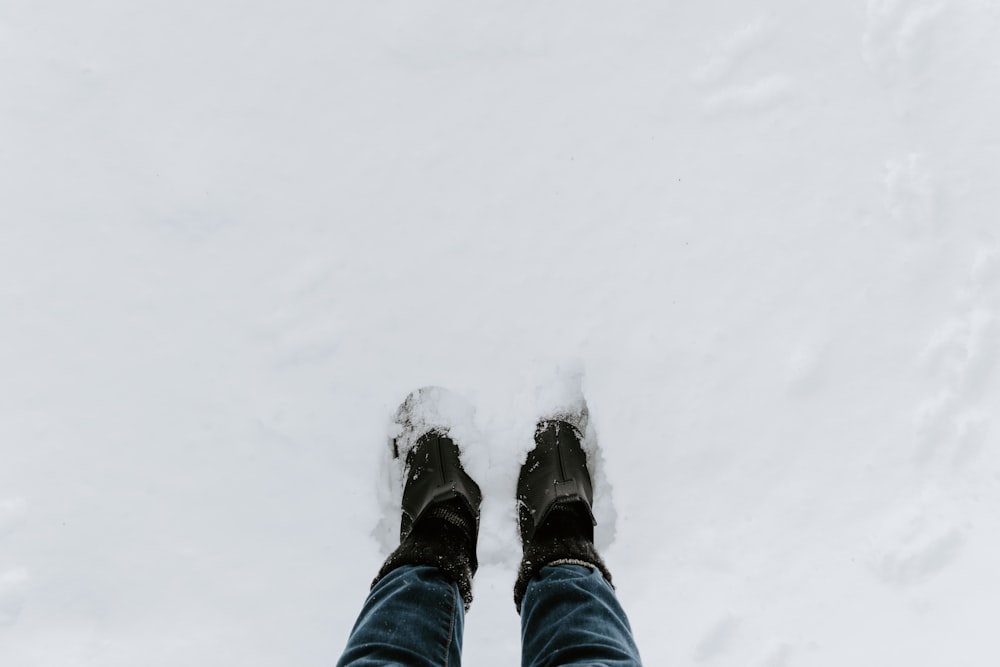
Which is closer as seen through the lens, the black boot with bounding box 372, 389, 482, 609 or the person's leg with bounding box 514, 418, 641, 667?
the person's leg with bounding box 514, 418, 641, 667

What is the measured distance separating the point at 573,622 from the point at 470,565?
331 mm

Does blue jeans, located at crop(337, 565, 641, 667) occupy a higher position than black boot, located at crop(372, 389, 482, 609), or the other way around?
black boot, located at crop(372, 389, 482, 609)

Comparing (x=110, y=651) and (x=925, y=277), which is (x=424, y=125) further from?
(x=110, y=651)

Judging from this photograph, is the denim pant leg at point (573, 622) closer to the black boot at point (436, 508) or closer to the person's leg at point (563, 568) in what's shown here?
the person's leg at point (563, 568)

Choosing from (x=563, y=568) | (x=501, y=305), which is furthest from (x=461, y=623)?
(x=501, y=305)

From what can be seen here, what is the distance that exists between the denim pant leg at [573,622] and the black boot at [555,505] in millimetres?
38

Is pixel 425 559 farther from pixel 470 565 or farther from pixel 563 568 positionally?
pixel 563 568

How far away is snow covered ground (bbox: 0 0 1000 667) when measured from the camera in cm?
161

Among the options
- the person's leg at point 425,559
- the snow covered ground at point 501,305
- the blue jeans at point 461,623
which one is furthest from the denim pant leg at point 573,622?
the snow covered ground at point 501,305

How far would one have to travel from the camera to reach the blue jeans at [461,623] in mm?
1214

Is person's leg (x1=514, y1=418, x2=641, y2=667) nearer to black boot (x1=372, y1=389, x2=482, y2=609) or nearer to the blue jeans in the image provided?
the blue jeans

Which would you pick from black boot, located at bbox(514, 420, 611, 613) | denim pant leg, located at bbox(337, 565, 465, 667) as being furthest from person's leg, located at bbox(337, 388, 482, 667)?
black boot, located at bbox(514, 420, 611, 613)

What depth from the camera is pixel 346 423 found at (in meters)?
1.70

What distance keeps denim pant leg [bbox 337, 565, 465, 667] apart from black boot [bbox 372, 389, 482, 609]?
0.03m
